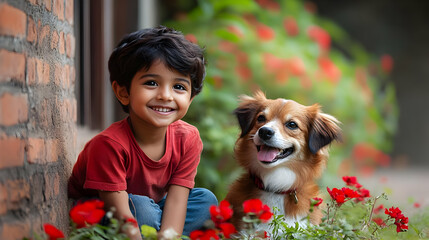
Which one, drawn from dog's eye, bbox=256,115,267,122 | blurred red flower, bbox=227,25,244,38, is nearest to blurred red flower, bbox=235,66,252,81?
blurred red flower, bbox=227,25,244,38

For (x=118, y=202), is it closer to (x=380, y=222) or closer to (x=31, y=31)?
(x=31, y=31)

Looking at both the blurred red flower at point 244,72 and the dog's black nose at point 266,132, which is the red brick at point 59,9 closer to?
the dog's black nose at point 266,132

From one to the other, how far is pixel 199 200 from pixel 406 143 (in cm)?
686

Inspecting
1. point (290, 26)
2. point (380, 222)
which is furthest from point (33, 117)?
point (290, 26)

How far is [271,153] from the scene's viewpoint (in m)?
2.36

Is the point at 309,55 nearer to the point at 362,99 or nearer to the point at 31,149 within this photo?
the point at 362,99

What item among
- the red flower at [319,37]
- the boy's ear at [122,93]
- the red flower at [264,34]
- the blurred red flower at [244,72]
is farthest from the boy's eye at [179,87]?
the red flower at [319,37]

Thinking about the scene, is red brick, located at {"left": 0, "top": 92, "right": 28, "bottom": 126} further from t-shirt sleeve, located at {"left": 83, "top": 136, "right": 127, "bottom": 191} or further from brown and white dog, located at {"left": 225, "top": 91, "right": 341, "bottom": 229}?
brown and white dog, located at {"left": 225, "top": 91, "right": 341, "bottom": 229}

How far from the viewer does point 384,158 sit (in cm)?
665

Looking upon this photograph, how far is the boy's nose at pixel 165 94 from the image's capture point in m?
2.08

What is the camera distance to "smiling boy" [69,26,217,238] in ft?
6.65

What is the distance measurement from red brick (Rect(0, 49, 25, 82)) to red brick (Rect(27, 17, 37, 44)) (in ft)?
0.33

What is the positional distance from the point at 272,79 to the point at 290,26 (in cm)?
117

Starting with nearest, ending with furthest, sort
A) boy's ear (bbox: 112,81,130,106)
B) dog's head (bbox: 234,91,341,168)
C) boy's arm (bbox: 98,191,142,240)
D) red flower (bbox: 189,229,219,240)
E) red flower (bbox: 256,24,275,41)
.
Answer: red flower (bbox: 189,229,219,240), boy's arm (bbox: 98,191,142,240), boy's ear (bbox: 112,81,130,106), dog's head (bbox: 234,91,341,168), red flower (bbox: 256,24,275,41)
